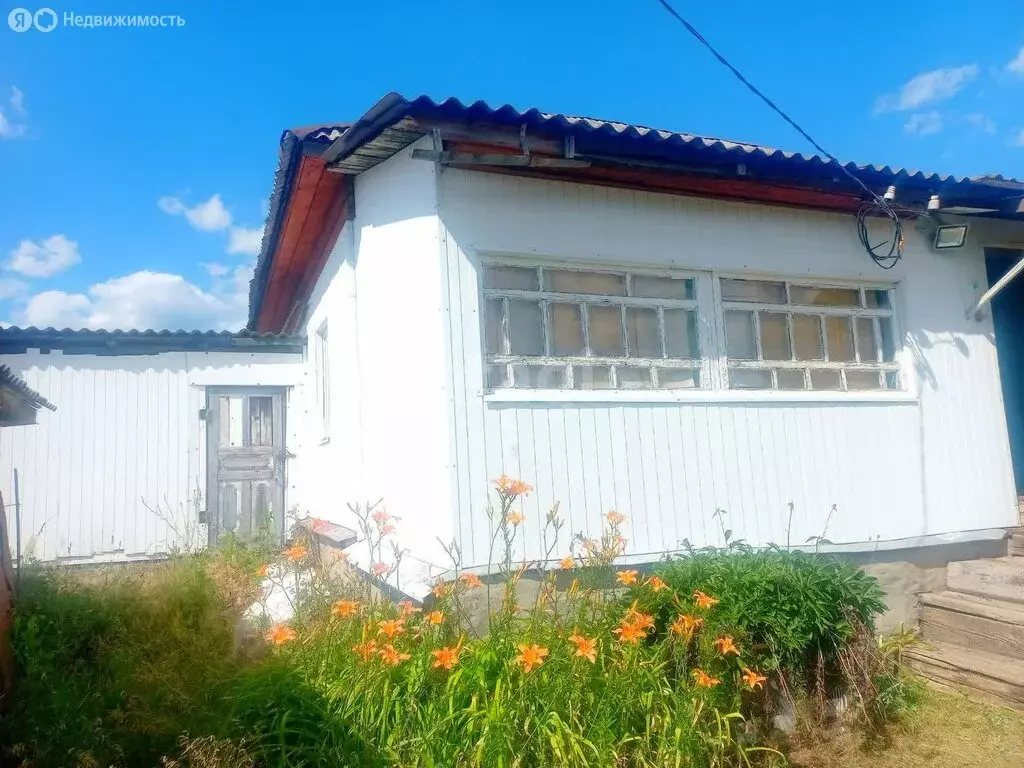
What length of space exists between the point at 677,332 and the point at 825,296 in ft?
4.99

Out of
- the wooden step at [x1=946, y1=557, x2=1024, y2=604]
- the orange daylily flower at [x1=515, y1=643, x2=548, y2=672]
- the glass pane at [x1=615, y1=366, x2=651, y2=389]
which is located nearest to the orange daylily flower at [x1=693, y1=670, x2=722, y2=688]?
the orange daylily flower at [x1=515, y1=643, x2=548, y2=672]

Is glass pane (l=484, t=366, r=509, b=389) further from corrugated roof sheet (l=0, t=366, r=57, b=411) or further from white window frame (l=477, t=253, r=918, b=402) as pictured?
corrugated roof sheet (l=0, t=366, r=57, b=411)

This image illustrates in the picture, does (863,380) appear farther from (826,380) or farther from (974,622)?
(974,622)

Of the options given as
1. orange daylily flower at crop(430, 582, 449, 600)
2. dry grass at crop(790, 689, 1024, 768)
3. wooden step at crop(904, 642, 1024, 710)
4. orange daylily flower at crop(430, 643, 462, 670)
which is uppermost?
orange daylily flower at crop(430, 582, 449, 600)

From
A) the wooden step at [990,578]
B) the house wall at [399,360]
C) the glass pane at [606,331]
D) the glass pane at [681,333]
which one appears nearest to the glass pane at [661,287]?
the glass pane at [681,333]

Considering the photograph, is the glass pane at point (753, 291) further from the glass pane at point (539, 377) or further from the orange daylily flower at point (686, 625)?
the orange daylily flower at point (686, 625)

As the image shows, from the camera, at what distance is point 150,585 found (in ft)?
16.8

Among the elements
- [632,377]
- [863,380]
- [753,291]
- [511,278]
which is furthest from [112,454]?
[863,380]

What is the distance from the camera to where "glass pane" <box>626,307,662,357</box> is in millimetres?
4934

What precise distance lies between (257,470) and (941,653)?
23.3 ft

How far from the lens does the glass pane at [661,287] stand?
500 cm

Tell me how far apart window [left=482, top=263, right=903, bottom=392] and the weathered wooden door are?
4869 mm

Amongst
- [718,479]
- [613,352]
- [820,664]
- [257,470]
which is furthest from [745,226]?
[257,470]

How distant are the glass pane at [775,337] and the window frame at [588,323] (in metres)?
0.57
